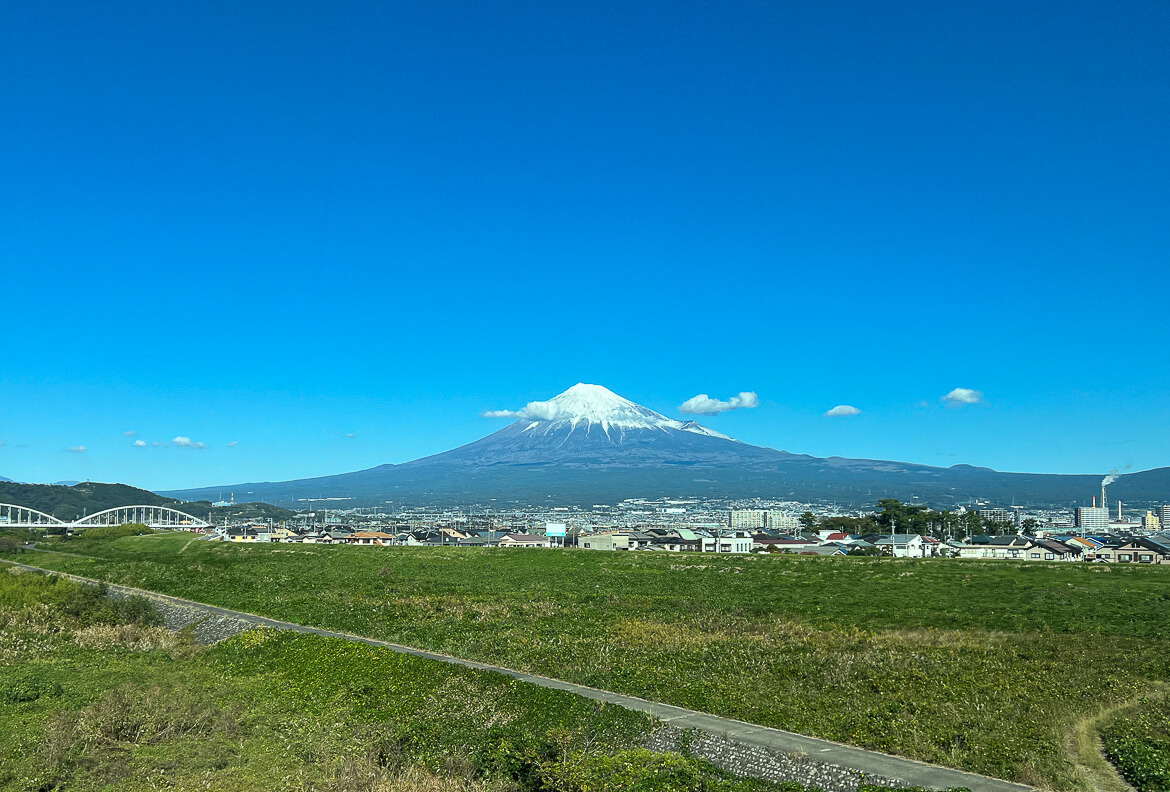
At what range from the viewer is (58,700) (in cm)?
1852

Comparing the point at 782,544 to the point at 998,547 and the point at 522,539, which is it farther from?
the point at 522,539

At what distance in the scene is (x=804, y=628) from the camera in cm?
2603

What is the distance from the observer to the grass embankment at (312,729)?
13625 mm

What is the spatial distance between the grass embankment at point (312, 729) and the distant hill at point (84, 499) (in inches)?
5716

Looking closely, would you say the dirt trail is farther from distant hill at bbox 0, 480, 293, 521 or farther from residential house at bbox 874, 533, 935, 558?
distant hill at bbox 0, 480, 293, 521

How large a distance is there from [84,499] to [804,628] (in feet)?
589

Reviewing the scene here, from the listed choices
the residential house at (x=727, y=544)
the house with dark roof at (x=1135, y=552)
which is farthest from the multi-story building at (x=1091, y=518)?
the residential house at (x=727, y=544)

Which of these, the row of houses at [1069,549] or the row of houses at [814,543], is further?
the row of houses at [814,543]

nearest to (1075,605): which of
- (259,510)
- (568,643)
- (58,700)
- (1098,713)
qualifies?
(1098,713)

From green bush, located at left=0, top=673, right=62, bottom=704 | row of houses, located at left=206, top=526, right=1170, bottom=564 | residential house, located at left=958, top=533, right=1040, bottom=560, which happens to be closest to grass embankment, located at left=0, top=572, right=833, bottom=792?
green bush, located at left=0, top=673, right=62, bottom=704

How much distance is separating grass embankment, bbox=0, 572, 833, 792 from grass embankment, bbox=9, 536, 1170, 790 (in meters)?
2.10

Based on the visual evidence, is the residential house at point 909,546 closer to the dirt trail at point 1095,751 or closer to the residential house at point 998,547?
the residential house at point 998,547

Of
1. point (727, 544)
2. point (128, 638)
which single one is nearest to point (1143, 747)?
point (128, 638)

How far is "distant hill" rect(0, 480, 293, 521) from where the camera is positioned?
155125 millimetres
